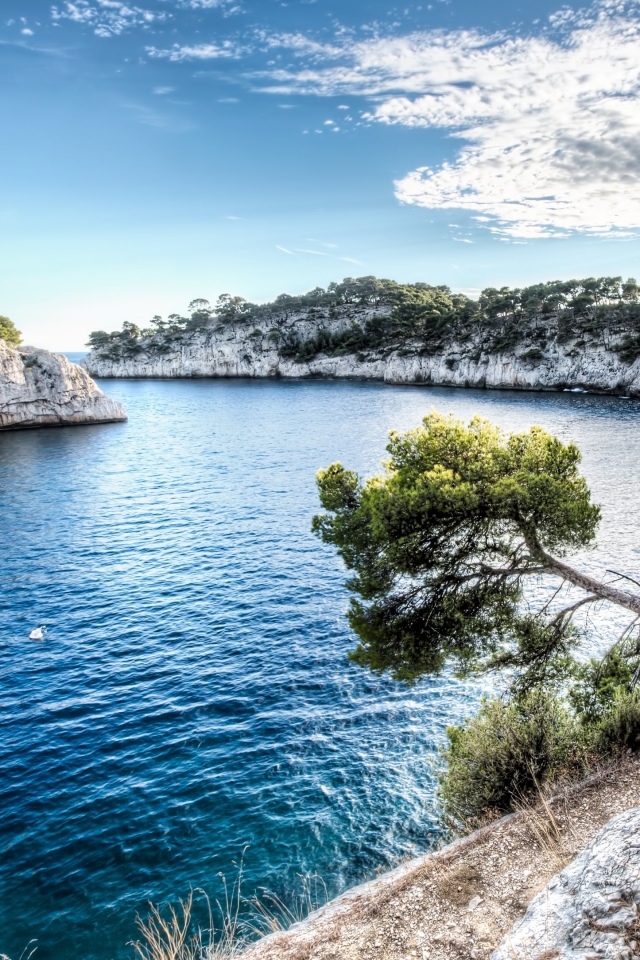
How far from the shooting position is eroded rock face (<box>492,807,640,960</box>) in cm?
570

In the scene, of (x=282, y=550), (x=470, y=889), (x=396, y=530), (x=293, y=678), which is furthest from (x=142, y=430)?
(x=470, y=889)

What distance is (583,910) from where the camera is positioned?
20.2ft

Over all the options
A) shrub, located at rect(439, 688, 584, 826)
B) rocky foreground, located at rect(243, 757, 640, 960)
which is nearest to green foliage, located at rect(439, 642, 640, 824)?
shrub, located at rect(439, 688, 584, 826)

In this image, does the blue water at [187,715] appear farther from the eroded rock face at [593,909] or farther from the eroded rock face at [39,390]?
the eroded rock face at [39,390]

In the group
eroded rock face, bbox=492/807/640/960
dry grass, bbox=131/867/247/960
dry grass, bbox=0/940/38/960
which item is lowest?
dry grass, bbox=0/940/38/960

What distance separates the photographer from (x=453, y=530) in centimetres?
1420

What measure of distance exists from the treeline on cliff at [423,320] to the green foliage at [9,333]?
82.0 metres

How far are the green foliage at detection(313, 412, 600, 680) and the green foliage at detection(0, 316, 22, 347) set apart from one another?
85.8 meters

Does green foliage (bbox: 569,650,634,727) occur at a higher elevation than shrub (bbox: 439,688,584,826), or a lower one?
higher

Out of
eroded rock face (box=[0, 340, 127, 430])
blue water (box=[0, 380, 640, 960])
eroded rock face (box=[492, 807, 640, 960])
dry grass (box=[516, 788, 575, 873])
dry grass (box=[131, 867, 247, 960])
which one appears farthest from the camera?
eroded rock face (box=[0, 340, 127, 430])

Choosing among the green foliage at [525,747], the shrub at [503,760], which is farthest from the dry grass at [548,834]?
the shrub at [503,760]

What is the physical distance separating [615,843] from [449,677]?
14289 millimetres

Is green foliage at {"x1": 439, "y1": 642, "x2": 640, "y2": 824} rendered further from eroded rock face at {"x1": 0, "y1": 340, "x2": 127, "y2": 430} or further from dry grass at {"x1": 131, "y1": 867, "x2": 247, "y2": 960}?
eroded rock face at {"x1": 0, "y1": 340, "x2": 127, "y2": 430}

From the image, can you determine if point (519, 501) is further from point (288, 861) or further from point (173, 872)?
point (173, 872)
